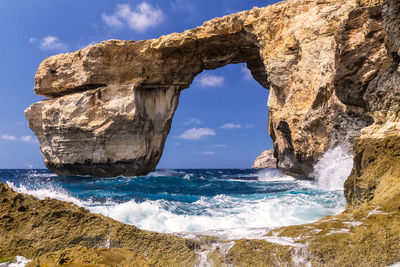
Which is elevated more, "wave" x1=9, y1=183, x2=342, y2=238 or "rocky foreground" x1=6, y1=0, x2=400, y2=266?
"rocky foreground" x1=6, y1=0, x2=400, y2=266

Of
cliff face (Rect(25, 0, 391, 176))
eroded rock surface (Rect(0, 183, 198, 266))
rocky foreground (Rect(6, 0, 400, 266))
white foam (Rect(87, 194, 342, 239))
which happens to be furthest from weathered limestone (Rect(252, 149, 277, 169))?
eroded rock surface (Rect(0, 183, 198, 266))

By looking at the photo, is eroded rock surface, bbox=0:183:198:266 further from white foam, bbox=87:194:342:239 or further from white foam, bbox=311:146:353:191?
white foam, bbox=311:146:353:191

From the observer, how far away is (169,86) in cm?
1941

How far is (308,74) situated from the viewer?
1120cm

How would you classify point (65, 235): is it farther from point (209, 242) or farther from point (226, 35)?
point (226, 35)

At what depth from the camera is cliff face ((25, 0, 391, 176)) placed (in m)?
11.1

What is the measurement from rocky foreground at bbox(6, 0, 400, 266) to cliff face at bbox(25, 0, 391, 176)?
7 centimetres

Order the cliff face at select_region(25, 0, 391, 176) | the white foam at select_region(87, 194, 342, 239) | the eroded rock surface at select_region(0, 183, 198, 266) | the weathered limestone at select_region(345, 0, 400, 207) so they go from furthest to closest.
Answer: the cliff face at select_region(25, 0, 391, 176)
the white foam at select_region(87, 194, 342, 239)
the weathered limestone at select_region(345, 0, 400, 207)
the eroded rock surface at select_region(0, 183, 198, 266)

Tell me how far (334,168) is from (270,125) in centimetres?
754

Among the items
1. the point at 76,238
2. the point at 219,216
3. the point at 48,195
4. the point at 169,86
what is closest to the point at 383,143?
the point at 219,216

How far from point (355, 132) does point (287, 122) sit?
3.95m

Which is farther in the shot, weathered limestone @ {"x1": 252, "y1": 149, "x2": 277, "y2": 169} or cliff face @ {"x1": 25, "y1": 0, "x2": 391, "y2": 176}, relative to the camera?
weathered limestone @ {"x1": 252, "y1": 149, "x2": 277, "y2": 169}

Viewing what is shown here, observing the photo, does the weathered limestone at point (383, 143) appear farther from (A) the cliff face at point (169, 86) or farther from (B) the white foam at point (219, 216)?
(A) the cliff face at point (169, 86)

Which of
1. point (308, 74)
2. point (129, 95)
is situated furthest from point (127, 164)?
point (308, 74)
